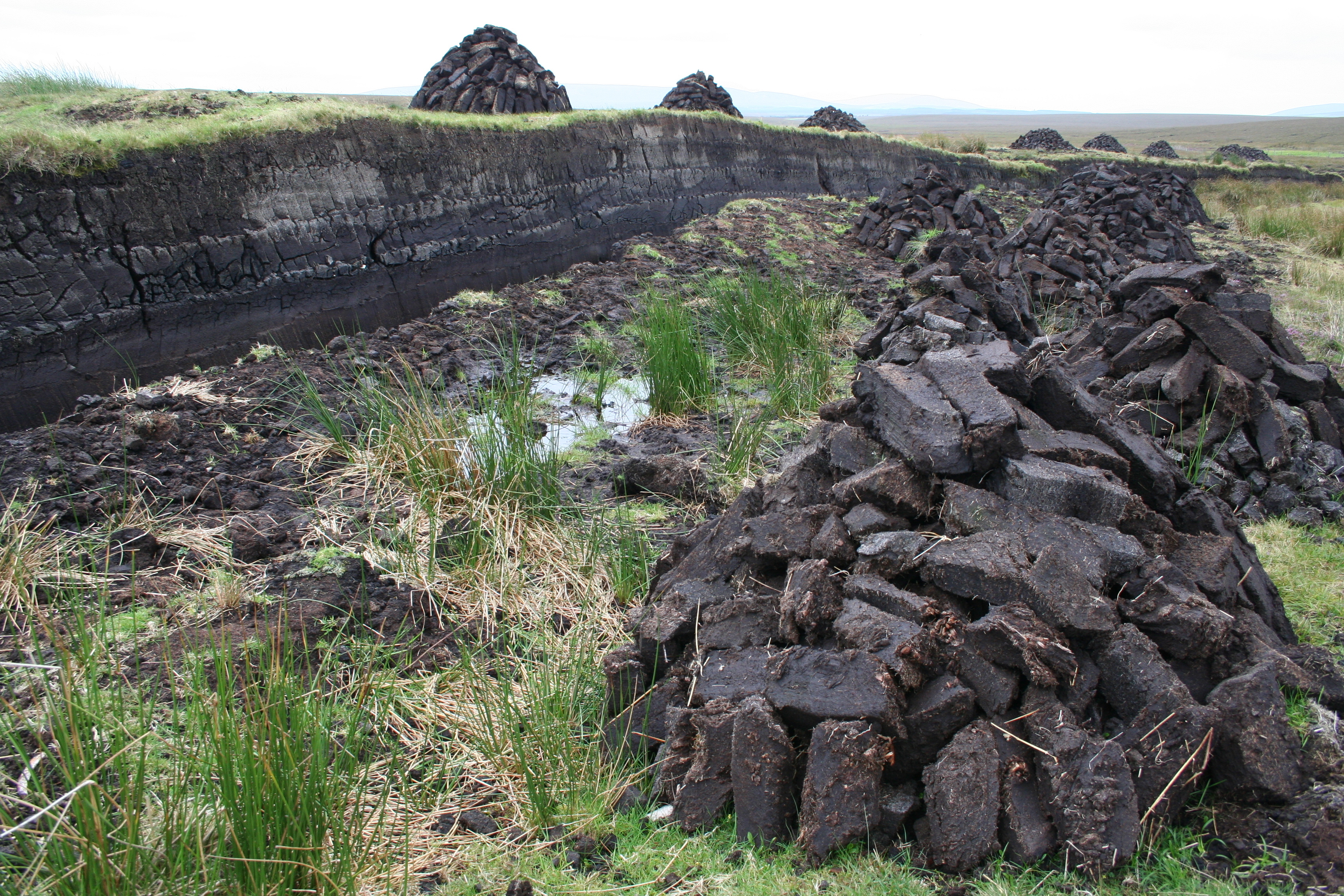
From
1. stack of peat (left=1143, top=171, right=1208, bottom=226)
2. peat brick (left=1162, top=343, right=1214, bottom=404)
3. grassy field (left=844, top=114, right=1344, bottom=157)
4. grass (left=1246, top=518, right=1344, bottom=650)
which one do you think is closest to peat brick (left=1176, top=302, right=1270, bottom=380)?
peat brick (left=1162, top=343, right=1214, bottom=404)

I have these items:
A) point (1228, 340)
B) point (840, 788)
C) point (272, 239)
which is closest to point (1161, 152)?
point (1228, 340)

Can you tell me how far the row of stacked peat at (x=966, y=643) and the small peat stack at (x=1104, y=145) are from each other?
37.2 m

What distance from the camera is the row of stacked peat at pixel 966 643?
6.24 ft

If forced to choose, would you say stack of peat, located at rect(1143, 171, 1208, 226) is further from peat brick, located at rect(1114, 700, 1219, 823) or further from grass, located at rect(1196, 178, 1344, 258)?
peat brick, located at rect(1114, 700, 1219, 823)

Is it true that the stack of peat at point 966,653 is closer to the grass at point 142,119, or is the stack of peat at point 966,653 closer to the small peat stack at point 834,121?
the grass at point 142,119

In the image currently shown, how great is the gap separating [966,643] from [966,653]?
29mm

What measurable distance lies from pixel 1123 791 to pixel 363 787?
6.00 ft

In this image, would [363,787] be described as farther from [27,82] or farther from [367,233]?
[27,82]

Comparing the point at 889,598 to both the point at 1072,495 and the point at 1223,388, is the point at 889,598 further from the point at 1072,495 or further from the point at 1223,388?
the point at 1223,388

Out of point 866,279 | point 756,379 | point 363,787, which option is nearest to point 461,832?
point 363,787

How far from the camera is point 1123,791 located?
181cm

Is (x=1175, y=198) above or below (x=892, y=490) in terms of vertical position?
above

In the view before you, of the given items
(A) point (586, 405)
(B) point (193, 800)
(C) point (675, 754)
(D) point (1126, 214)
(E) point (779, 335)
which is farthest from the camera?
(D) point (1126, 214)

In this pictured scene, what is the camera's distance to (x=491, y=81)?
37.8 feet
